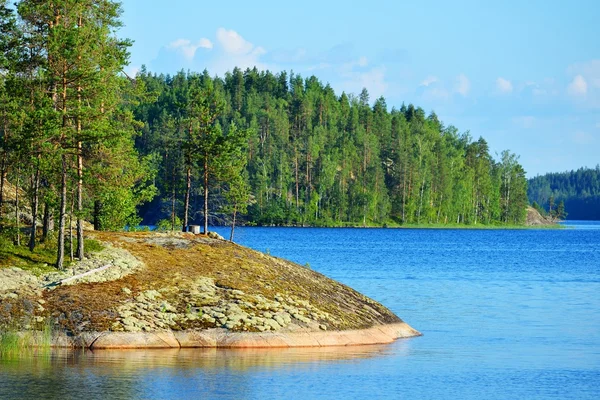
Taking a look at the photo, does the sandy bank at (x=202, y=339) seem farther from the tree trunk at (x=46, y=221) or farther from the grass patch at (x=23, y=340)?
the tree trunk at (x=46, y=221)

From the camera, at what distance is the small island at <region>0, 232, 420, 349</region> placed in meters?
35.0

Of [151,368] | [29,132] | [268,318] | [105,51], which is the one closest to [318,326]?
[268,318]

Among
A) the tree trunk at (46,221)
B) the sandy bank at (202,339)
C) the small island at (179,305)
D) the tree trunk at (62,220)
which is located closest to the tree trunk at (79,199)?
the small island at (179,305)

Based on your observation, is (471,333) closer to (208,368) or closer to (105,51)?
(208,368)

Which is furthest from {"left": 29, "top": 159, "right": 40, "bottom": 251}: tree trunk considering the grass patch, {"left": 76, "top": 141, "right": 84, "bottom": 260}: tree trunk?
the grass patch

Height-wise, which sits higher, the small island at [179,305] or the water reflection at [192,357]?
the small island at [179,305]

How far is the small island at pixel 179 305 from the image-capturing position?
35000 mm

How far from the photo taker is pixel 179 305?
121ft

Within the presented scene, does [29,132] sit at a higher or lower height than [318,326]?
higher

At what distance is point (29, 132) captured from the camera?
3806 cm

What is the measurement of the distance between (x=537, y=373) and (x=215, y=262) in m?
15.0

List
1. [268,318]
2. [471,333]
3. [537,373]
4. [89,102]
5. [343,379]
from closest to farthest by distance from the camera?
[343,379] < [537,373] < [268,318] < [89,102] < [471,333]

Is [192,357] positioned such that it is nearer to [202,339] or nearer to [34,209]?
[202,339]

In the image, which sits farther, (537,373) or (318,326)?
(318,326)
